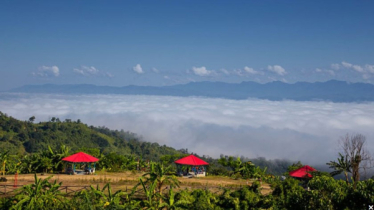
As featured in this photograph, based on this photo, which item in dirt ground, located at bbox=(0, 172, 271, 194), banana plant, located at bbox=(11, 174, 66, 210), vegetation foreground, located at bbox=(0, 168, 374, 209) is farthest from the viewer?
dirt ground, located at bbox=(0, 172, 271, 194)

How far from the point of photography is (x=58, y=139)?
114 metres

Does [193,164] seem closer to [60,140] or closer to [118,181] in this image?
[118,181]

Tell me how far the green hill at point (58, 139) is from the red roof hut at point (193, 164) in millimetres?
64523

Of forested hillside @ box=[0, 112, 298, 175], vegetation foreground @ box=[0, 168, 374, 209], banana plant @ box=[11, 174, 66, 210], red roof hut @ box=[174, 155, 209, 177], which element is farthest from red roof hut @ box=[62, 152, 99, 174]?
forested hillside @ box=[0, 112, 298, 175]

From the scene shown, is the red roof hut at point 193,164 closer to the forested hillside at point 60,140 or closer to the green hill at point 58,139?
the forested hillside at point 60,140

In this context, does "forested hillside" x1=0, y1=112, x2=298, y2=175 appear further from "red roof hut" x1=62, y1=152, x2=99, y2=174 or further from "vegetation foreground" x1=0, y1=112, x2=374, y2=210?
"red roof hut" x1=62, y1=152, x2=99, y2=174

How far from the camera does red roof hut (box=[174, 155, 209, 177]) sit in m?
39.0

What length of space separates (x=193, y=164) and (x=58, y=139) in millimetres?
86473

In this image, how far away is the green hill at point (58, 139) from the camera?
10406 centimetres

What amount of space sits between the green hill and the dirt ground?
66.4 m

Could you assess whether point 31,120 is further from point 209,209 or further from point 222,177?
point 209,209

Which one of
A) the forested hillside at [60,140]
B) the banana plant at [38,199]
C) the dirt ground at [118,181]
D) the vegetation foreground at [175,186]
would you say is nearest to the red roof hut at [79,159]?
the dirt ground at [118,181]

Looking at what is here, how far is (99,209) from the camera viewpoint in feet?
68.1

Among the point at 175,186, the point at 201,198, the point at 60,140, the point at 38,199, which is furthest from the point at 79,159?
the point at 60,140
